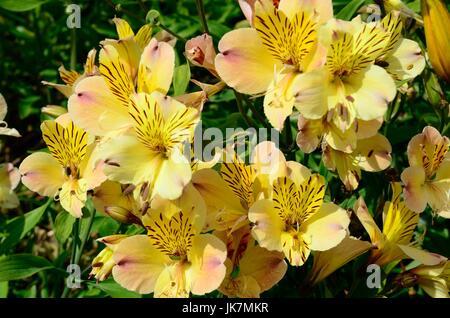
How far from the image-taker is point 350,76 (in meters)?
1.16

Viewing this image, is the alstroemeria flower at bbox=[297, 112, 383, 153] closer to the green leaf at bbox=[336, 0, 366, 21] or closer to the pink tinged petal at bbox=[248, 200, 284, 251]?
the pink tinged petal at bbox=[248, 200, 284, 251]

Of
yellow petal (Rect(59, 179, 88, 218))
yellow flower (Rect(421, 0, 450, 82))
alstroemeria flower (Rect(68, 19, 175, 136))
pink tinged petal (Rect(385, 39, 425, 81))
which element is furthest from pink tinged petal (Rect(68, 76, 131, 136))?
yellow flower (Rect(421, 0, 450, 82))

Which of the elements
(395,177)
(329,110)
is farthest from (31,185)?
(395,177)

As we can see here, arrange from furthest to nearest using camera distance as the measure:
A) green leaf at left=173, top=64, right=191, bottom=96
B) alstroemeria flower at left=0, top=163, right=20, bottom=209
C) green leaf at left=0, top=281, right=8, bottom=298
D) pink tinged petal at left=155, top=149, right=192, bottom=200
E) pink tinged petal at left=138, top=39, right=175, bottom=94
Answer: green leaf at left=0, top=281, right=8, bottom=298 → alstroemeria flower at left=0, top=163, right=20, bottom=209 → green leaf at left=173, top=64, right=191, bottom=96 → pink tinged petal at left=138, top=39, right=175, bottom=94 → pink tinged petal at left=155, top=149, right=192, bottom=200

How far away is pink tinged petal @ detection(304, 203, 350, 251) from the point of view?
1.13 metres

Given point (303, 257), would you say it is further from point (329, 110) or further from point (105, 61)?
point (105, 61)

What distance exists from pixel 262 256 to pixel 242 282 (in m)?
0.06

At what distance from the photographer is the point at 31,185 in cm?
131

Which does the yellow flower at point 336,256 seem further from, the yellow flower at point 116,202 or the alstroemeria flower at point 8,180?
the alstroemeria flower at point 8,180

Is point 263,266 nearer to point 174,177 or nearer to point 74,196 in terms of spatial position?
point 174,177

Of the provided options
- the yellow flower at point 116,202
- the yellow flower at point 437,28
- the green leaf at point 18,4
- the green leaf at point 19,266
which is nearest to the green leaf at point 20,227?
the green leaf at point 19,266

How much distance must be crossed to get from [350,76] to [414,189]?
0.25m

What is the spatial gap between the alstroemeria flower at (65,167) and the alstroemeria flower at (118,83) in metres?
0.06

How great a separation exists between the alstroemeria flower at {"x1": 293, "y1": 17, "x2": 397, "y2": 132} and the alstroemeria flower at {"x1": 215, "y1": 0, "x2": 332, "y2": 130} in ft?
0.06
